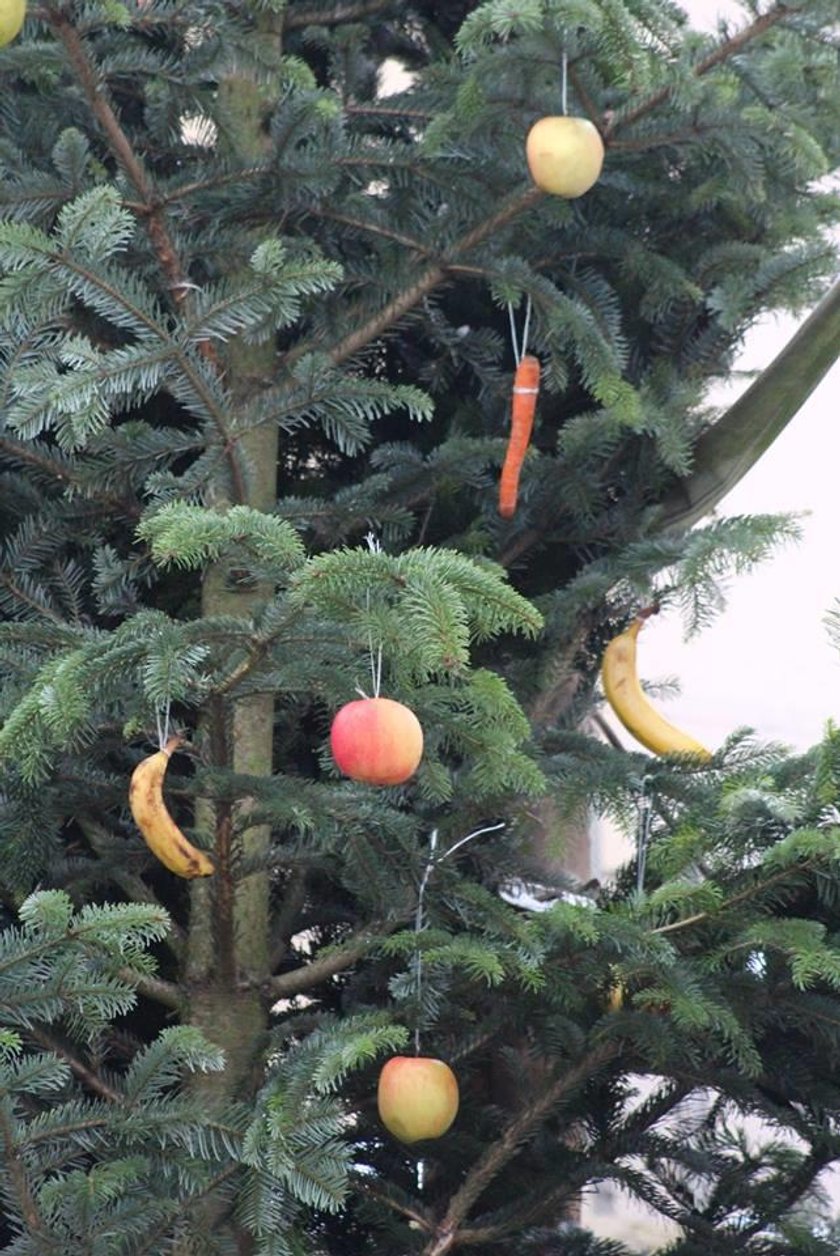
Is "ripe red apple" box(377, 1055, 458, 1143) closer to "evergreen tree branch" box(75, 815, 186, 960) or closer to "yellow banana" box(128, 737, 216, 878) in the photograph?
"yellow banana" box(128, 737, 216, 878)

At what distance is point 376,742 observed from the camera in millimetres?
2086

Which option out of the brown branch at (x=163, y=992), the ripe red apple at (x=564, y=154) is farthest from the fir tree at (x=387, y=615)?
the ripe red apple at (x=564, y=154)

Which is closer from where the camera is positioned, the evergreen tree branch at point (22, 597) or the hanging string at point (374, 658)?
the hanging string at point (374, 658)

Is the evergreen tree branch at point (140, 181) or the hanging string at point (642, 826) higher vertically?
the evergreen tree branch at point (140, 181)

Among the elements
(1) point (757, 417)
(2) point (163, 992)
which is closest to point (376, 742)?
(2) point (163, 992)

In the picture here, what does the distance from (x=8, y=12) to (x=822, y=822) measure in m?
1.41

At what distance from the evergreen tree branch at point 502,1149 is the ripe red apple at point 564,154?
3.92 ft

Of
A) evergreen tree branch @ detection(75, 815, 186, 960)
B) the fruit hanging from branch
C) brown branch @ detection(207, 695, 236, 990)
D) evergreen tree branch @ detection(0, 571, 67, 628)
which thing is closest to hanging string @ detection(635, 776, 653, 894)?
brown branch @ detection(207, 695, 236, 990)

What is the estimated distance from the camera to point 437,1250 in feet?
8.73

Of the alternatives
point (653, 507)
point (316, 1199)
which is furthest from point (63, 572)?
point (316, 1199)

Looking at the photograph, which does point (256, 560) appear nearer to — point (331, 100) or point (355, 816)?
point (355, 816)

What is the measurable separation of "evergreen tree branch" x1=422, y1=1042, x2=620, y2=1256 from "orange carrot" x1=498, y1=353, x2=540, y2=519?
82cm

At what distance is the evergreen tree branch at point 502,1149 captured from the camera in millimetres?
2648

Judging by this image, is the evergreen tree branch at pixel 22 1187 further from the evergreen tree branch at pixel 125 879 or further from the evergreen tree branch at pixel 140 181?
Answer: the evergreen tree branch at pixel 140 181
